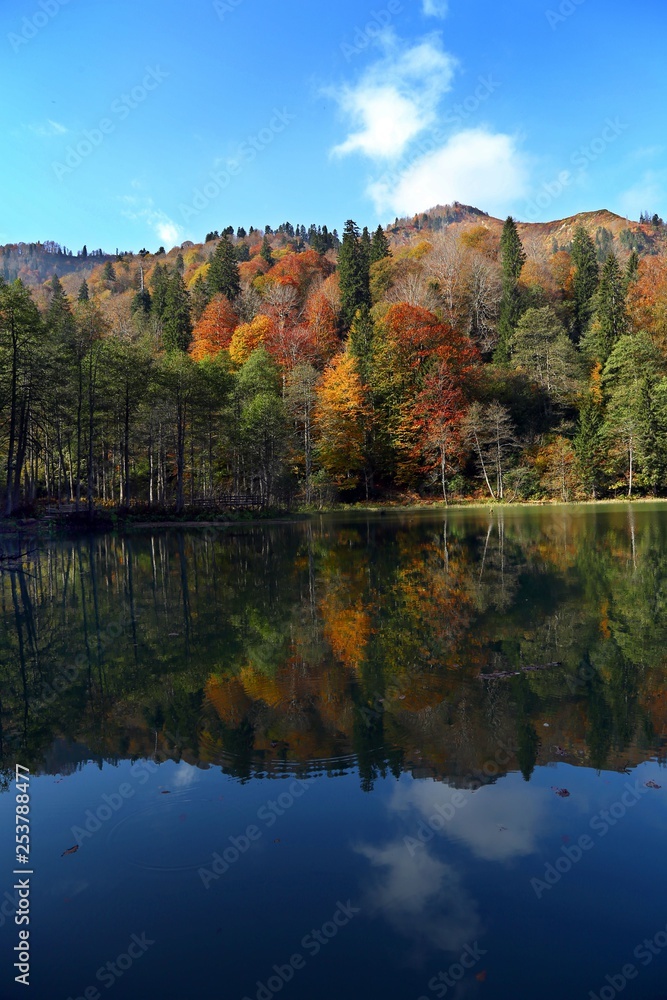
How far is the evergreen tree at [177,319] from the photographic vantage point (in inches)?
2514

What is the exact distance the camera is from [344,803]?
15.3 ft

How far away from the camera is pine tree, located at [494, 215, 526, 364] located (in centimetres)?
5978

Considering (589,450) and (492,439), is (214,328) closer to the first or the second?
(492,439)

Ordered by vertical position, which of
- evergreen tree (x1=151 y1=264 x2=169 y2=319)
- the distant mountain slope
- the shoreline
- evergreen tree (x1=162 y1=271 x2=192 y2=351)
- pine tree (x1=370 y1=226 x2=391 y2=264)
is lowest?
the shoreline

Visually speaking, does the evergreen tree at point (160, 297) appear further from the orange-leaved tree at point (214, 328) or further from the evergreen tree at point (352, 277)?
the evergreen tree at point (352, 277)

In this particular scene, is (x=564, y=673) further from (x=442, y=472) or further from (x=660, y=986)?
(x=442, y=472)

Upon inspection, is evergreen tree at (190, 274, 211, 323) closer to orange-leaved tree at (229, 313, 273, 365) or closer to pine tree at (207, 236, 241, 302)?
pine tree at (207, 236, 241, 302)

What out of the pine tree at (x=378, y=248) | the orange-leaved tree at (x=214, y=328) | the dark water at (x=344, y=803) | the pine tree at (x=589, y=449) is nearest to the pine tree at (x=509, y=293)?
the pine tree at (x=589, y=449)

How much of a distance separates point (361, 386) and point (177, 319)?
25263 millimetres

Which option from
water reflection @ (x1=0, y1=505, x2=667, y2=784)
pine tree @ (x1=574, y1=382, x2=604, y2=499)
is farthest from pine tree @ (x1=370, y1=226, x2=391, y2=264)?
water reflection @ (x1=0, y1=505, x2=667, y2=784)

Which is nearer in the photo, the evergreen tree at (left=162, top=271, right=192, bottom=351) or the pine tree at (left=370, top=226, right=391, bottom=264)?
the evergreen tree at (left=162, top=271, right=192, bottom=351)

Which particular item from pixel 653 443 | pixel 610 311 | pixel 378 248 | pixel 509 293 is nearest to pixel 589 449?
pixel 653 443

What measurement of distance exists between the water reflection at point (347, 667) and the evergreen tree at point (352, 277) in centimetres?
5684

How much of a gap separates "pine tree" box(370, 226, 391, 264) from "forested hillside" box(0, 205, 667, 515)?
499mm
